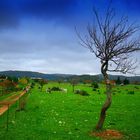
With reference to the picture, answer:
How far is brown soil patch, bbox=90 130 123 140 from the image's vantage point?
1758 centimetres

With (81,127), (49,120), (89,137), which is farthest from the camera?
(49,120)

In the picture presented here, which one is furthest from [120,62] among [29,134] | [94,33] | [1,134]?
[1,134]

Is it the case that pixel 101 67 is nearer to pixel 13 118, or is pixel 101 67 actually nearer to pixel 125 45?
pixel 125 45

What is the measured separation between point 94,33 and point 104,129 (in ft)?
18.7

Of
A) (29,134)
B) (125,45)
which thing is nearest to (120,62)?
(125,45)

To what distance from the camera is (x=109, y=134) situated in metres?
18.3

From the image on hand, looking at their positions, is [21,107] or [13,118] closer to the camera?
[13,118]

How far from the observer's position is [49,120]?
2302 cm

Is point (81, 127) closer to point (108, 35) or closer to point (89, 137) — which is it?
point (89, 137)

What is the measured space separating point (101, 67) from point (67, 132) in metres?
4.18

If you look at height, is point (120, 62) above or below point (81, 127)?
above

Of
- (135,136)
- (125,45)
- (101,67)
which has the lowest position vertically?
(135,136)

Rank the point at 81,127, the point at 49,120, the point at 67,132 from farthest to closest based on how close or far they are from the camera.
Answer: the point at 49,120 < the point at 81,127 < the point at 67,132

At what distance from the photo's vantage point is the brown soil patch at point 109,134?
17.6 metres
